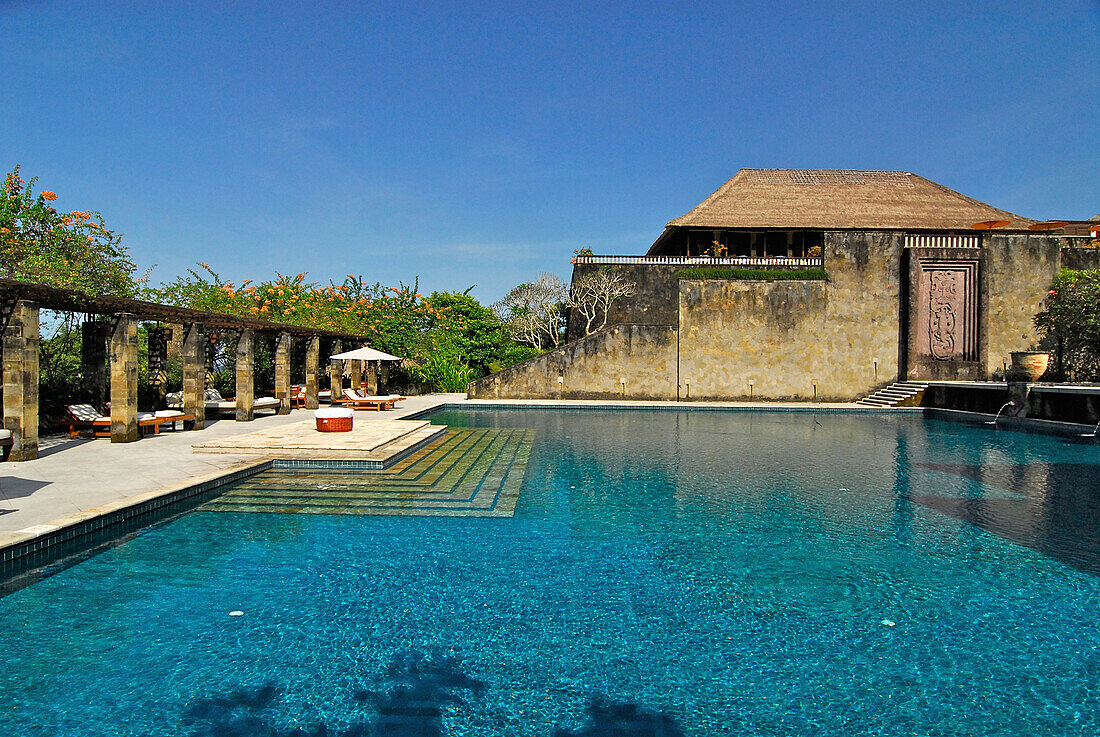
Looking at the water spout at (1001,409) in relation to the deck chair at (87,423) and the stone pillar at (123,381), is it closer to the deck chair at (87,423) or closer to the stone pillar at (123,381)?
the stone pillar at (123,381)

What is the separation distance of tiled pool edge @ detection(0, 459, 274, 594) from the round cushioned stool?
12.6 feet

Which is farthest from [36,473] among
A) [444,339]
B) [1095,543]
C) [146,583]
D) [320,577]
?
[444,339]

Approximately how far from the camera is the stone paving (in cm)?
525

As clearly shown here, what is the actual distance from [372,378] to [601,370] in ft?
25.8

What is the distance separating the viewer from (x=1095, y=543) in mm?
5441

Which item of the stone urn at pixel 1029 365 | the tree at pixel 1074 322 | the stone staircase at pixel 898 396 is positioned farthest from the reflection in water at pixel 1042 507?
the tree at pixel 1074 322

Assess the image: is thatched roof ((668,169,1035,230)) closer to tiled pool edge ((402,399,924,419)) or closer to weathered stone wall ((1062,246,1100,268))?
weathered stone wall ((1062,246,1100,268))

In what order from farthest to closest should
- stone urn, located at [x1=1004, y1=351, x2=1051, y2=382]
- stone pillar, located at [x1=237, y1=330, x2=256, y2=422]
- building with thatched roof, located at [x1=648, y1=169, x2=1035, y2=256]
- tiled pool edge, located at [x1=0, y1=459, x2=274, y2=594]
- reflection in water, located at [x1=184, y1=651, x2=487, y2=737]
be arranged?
building with thatched roof, located at [x1=648, y1=169, x2=1035, y2=256]
stone urn, located at [x1=1004, y1=351, x2=1051, y2=382]
stone pillar, located at [x1=237, y1=330, x2=256, y2=422]
tiled pool edge, located at [x1=0, y1=459, x2=274, y2=594]
reflection in water, located at [x1=184, y1=651, x2=487, y2=737]

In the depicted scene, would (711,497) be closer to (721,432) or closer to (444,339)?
(721,432)

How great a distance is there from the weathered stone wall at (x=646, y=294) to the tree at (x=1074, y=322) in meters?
12.0

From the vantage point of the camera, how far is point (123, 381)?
9.61 meters

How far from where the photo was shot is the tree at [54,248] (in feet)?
39.8

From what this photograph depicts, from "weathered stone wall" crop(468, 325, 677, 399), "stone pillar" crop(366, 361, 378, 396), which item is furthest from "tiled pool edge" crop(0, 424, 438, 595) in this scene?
"weathered stone wall" crop(468, 325, 677, 399)

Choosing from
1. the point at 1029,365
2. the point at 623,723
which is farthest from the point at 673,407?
the point at 623,723
